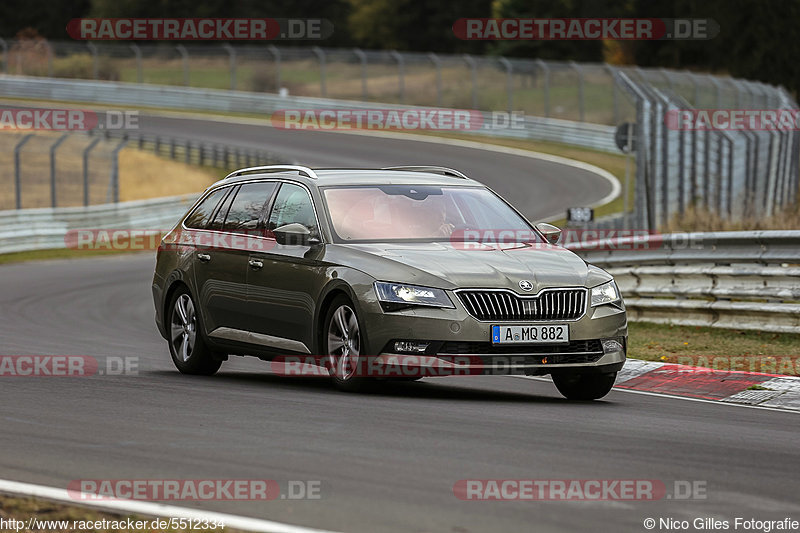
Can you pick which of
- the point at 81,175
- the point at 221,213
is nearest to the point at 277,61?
the point at 81,175

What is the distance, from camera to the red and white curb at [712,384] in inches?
418

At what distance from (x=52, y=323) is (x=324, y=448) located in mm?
10305

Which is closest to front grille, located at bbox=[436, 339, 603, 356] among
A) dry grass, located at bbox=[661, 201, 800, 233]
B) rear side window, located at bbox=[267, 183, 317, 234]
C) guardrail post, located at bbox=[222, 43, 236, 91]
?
Answer: rear side window, located at bbox=[267, 183, 317, 234]

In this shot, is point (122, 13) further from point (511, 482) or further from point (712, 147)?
point (511, 482)

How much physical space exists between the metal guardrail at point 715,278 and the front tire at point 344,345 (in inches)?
226

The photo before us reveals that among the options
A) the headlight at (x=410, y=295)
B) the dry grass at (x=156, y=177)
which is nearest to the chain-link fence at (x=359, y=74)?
the dry grass at (x=156, y=177)

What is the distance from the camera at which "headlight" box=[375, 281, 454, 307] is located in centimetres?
988

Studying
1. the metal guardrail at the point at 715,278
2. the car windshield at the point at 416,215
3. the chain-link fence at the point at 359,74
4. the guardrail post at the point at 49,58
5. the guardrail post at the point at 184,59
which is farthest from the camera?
the guardrail post at the point at 49,58

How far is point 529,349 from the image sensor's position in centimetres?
997

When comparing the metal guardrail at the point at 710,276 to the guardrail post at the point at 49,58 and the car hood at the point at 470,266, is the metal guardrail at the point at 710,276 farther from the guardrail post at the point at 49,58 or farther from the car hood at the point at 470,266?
the guardrail post at the point at 49,58

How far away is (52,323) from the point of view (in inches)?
681

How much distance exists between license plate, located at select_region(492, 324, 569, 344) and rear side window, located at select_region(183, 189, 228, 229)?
3.53 metres

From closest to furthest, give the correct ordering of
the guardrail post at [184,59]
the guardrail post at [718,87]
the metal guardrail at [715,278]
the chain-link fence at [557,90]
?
1. the metal guardrail at [715,278]
2. the chain-link fence at [557,90]
3. the guardrail post at [718,87]
4. the guardrail post at [184,59]

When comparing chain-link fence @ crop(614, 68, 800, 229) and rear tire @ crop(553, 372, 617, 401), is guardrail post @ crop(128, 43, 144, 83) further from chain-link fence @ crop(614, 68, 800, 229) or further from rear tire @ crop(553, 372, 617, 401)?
rear tire @ crop(553, 372, 617, 401)
